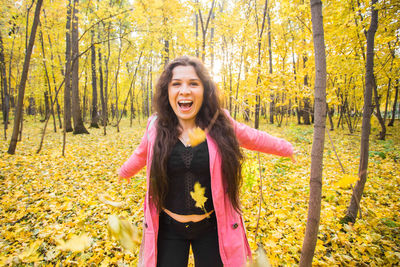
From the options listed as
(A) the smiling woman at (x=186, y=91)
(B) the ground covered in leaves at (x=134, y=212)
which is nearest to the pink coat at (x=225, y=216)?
(A) the smiling woman at (x=186, y=91)

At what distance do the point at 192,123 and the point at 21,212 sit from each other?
3.88 meters

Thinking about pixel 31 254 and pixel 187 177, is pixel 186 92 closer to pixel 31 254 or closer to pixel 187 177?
pixel 187 177

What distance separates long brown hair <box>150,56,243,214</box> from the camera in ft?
4.54

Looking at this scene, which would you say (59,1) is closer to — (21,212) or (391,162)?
(21,212)

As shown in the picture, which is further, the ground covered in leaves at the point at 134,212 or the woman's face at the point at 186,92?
the ground covered in leaves at the point at 134,212

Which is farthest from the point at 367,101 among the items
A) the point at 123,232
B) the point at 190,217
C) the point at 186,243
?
the point at 123,232

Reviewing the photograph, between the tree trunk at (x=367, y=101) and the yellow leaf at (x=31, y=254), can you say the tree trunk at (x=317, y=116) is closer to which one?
the tree trunk at (x=367, y=101)

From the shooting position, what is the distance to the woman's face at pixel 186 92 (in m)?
1.44

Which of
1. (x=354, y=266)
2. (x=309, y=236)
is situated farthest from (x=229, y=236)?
(x=354, y=266)

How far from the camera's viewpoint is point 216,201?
132 centimetres

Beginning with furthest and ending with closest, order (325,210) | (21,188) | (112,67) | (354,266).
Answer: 1. (112,67)
2. (21,188)
3. (325,210)
4. (354,266)

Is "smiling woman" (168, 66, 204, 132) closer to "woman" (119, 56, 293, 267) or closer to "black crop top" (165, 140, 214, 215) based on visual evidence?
"woman" (119, 56, 293, 267)

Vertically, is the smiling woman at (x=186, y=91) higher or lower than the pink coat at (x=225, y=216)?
higher

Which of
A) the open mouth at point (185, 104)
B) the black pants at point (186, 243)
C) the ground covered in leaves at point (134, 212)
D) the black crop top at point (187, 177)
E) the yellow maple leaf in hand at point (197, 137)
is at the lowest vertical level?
the ground covered in leaves at point (134, 212)
